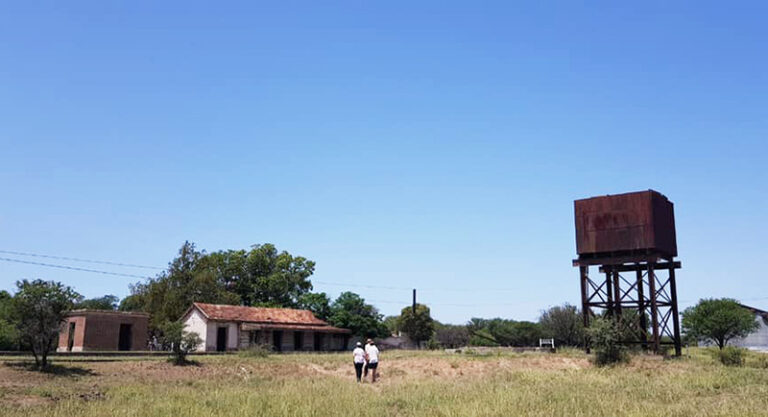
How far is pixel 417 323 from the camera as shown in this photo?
257ft

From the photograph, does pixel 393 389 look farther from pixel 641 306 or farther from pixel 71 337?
pixel 71 337

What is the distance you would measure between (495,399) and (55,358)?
904 inches

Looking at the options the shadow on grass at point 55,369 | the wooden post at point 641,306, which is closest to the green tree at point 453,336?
the wooden post at point 641,306

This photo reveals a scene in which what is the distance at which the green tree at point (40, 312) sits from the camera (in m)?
26.5

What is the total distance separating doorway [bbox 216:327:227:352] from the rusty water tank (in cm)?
3096

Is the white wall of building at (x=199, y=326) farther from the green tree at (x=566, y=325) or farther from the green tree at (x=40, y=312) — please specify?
the green tree at (x=566, y=325)

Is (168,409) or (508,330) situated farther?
(508,330)

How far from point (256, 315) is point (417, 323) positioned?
25.9 meters

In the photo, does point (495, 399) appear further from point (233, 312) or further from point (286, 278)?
point (286, 278)

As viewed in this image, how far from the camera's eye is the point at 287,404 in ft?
57.4

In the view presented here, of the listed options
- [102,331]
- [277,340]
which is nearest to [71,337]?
[102,331]

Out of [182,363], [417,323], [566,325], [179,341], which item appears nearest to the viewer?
[182,363]

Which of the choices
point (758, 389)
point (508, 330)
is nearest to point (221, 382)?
point (758, 389)

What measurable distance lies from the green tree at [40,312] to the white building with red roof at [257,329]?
22.0 meters
